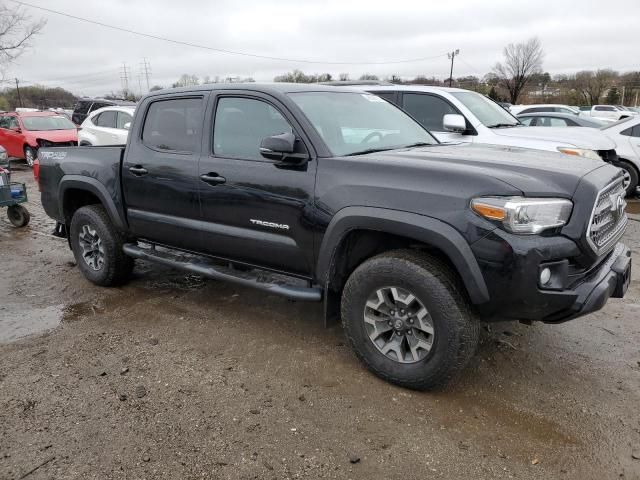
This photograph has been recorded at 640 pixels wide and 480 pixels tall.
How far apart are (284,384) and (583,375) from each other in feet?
6.47

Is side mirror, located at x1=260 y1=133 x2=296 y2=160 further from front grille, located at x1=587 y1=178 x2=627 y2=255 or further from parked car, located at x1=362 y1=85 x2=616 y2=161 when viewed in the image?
parked car, located at x1=362 y1=85 x2=616 y2=161

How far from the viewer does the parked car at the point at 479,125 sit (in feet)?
21.9

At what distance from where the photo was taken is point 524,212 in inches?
105

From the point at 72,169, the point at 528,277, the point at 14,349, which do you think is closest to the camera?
the point at 528,277

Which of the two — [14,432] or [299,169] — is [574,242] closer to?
[299,169]

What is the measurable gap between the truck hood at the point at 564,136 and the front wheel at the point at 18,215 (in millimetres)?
7070

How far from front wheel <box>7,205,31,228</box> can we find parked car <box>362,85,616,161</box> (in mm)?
5547

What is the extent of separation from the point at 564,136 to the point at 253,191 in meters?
5.74

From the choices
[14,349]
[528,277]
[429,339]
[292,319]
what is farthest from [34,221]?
[528,277]

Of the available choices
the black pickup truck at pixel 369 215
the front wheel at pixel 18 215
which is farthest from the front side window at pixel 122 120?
the black pickup truck at pixel 369 215

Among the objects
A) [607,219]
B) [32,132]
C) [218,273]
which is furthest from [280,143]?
[32,132]

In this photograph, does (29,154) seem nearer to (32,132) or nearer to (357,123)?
(32,132)

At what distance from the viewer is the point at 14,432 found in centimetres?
283

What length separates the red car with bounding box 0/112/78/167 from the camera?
14742 millimetres
